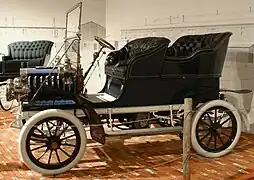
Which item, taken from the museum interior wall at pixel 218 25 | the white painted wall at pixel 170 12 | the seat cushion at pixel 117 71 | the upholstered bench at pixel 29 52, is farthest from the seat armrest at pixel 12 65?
the seat cushion at pixel 117 71

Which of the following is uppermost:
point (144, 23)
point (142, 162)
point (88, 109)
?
point (144, 23)

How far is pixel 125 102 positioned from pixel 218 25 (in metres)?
2.46

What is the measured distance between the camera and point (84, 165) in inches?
161

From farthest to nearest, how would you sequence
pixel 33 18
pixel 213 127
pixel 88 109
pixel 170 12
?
1. pixel 33 18
2. pixel 170 12
3. pixel 213 127
4. pixel 88 109

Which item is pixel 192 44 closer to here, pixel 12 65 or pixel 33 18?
pixel 12 65

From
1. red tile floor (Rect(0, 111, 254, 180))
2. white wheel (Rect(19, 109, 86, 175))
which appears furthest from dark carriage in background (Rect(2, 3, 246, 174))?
red tile floor (Rect(0, 111, 254, 180))

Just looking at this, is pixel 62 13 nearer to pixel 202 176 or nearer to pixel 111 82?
pixel 111 82

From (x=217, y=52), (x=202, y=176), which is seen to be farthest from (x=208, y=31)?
(x=202, y=176)

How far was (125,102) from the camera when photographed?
167 inches

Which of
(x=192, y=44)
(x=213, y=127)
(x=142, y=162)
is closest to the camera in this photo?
(x=142, y=162)

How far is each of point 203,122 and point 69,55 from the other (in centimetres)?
173

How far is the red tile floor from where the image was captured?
375cm

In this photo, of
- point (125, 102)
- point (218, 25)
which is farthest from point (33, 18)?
point (125, 102)

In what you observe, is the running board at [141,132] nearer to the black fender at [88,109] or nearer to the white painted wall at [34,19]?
the black fender at [88,109]
